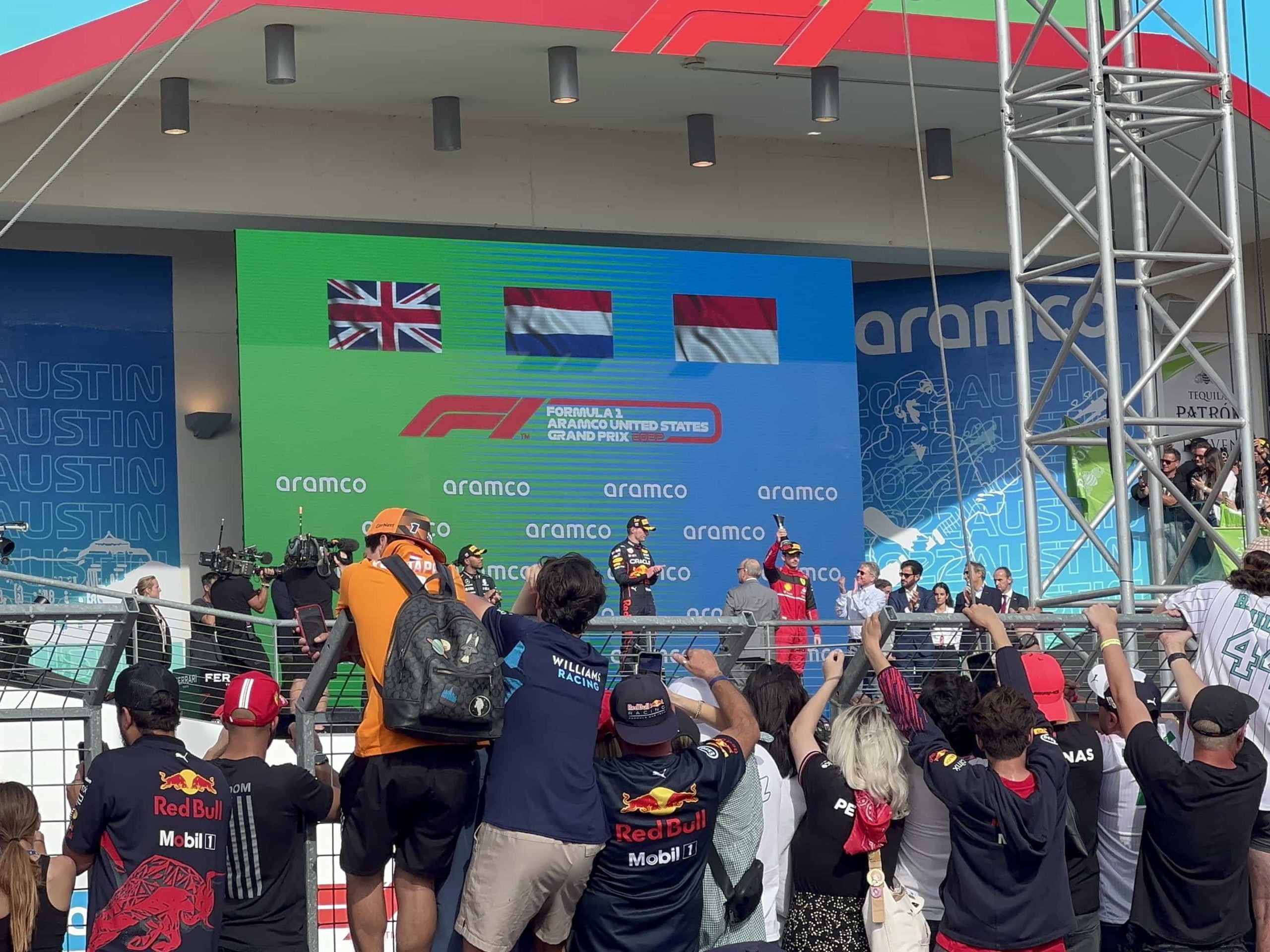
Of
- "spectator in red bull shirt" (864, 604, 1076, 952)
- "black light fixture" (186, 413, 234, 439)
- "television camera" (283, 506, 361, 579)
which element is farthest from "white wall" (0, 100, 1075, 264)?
"spectator in red bull shirt" (864, 604, 1076, 952)

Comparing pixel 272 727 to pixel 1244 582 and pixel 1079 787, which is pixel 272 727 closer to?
pixel 1079 787

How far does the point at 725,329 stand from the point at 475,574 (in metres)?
4.35

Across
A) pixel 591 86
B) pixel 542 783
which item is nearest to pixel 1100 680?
pixel 542 783

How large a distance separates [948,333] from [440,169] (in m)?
5.77

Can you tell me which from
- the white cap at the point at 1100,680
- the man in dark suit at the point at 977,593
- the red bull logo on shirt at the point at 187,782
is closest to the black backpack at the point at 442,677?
the red bull logo on shirt at the point at 187,782

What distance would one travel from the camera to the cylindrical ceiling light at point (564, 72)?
13898mm

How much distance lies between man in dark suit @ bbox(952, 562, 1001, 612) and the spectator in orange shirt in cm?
817

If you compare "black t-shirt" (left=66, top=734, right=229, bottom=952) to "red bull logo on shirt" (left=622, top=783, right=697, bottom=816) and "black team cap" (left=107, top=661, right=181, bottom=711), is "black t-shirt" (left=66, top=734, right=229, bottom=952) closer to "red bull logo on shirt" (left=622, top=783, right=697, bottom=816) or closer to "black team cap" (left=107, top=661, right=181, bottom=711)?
"black team cap" (left=107, top=661, right=181, bottom=711)

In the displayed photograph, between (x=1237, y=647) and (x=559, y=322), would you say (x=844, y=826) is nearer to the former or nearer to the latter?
(x=1237, y=647)

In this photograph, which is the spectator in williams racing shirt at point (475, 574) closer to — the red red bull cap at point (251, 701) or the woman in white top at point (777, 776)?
the woman in white top at point (777, 776)

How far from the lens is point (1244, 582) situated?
5.47 metres

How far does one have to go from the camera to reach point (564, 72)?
14000 millimetres

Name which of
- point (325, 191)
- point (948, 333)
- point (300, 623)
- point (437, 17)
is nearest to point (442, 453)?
point (325, 191)

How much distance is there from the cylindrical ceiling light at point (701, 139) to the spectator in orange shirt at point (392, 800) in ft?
38.3
